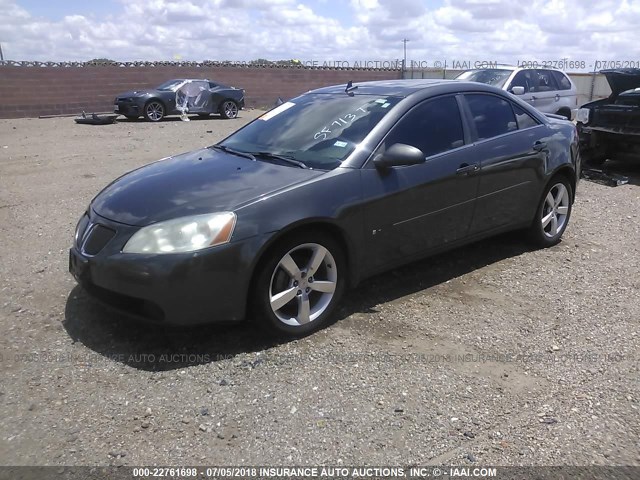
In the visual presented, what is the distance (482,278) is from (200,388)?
2.66 m

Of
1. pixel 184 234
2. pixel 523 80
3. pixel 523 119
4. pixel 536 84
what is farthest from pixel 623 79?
pixel 184 234

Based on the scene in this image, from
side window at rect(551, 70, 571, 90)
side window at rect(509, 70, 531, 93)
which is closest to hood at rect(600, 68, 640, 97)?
side window at rect(509, 70, 531, 93)

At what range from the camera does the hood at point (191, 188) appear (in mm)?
3518

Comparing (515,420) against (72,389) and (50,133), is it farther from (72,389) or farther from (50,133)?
(50,133)

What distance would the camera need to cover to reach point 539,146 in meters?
5.27

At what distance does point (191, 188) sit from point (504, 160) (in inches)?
105

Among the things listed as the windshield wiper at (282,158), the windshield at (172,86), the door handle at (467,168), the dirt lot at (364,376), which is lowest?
the dirt lot at (364,376)

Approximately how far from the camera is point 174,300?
3.31 m

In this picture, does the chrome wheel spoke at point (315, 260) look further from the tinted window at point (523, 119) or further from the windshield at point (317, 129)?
the tinted window at point (523, 119)

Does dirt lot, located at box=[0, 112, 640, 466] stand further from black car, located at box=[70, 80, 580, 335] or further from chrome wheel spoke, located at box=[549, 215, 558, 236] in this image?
chrome wheel spoke, located at box=[549, 215, 558, 236]

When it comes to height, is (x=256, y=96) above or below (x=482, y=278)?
above

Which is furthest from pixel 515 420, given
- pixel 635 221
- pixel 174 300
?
pixel 635 221

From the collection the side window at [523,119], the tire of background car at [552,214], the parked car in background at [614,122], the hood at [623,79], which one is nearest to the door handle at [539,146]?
the side window at [523,119]

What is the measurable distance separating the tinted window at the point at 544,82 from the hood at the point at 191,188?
31.3ft
